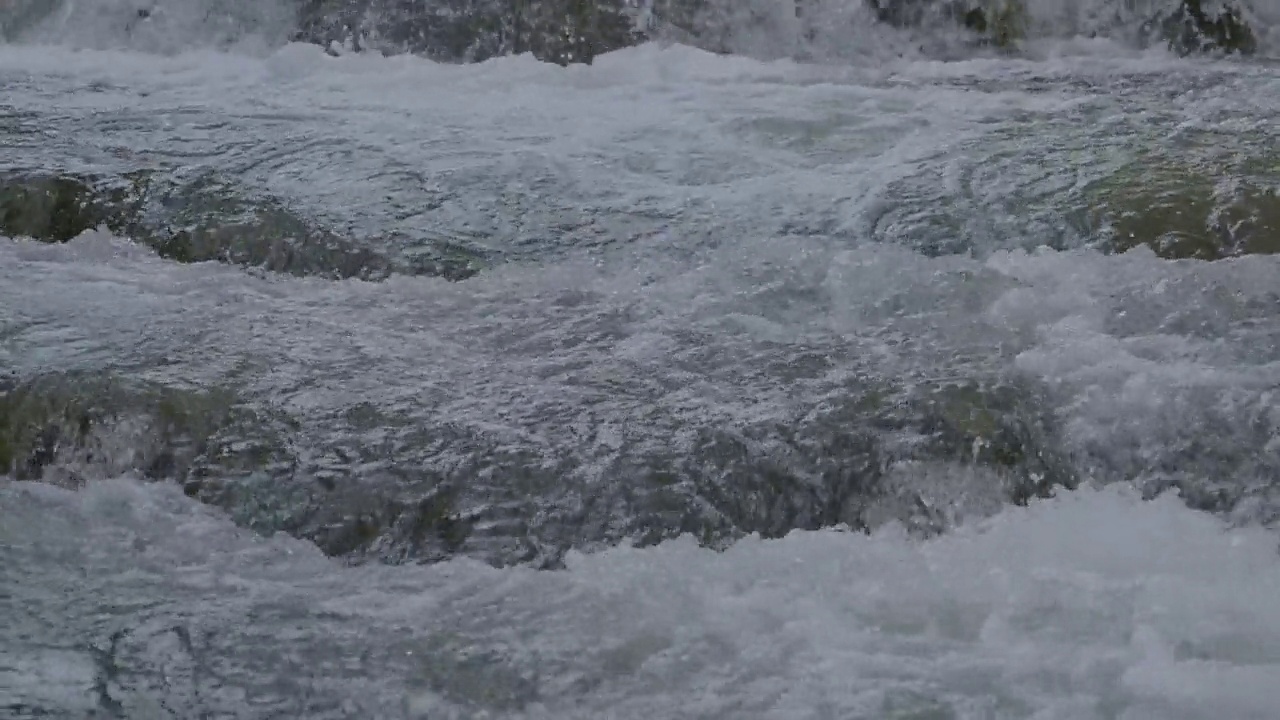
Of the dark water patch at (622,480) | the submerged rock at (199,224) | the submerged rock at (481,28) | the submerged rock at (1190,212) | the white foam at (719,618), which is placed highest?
the submerged rock at (481,28)

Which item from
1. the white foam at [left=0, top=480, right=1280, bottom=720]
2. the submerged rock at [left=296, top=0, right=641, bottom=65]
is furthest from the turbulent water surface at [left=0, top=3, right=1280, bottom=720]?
the submerged rock at [left=296, top=0, right=641, bottom=65]

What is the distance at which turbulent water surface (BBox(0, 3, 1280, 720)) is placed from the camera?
8.99 feet

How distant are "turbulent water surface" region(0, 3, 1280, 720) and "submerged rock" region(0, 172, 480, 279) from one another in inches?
0.7

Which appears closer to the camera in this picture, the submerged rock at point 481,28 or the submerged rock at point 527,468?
the submerged rock at point 527,468

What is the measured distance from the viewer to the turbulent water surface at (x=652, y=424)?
2.74 metres

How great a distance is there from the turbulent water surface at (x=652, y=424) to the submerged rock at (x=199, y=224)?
17 mm

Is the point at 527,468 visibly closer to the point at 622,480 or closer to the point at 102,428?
the point at 622,480

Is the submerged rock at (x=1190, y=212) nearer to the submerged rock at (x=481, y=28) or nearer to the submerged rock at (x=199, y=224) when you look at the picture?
the submerged rock at (x=199, y=224)

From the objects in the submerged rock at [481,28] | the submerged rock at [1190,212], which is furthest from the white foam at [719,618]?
the submerged rock at [481,28]

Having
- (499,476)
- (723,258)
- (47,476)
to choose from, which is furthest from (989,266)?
(47,476)

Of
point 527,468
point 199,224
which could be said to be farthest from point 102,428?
point 199,224

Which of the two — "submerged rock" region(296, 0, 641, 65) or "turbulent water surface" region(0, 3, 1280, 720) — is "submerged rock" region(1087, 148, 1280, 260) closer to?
"turbulent water surface" region(0, 3, 1280, 720)

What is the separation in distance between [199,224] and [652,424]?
6.58ft

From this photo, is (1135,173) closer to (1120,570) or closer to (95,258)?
(1120,570)
